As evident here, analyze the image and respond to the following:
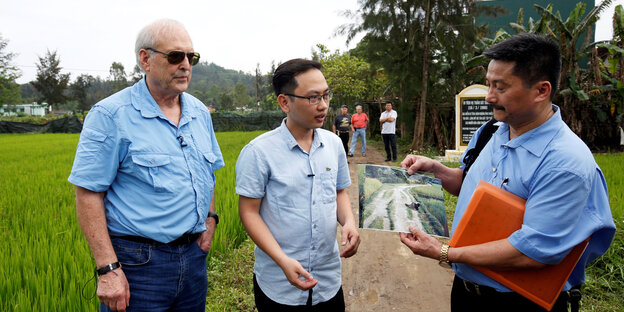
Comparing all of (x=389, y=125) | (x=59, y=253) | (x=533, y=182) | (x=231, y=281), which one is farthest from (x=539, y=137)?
(x=389, y=125)

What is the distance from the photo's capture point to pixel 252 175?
166cm

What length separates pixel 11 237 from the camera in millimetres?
3502

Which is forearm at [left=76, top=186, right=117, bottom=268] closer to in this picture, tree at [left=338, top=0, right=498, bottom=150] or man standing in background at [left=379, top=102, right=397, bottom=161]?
man standing in background at [left=379, top=102, right=397, bottom=161]

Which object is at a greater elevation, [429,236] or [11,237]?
[429,236]

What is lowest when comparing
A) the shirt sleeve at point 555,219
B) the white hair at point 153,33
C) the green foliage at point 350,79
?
the shirt sleeve at point 555,219

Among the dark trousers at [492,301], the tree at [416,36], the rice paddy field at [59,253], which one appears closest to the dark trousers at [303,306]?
the dark trousers at [492,301]

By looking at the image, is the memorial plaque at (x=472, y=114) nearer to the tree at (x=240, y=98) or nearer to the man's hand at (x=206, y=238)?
the man's hand at (x=206, y=238)

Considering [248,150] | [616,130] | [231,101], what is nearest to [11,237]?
[248,150]

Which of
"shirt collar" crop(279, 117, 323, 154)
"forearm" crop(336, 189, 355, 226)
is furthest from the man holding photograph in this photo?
"shirt collar" crop(279, 117, 323, 154)

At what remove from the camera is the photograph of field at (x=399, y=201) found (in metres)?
1.66

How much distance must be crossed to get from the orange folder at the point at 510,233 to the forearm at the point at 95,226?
1.46 m

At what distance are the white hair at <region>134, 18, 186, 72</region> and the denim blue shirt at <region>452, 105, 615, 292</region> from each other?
155cm

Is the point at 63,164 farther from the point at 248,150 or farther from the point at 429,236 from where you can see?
the point at 429,236

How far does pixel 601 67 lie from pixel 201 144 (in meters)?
14.4
